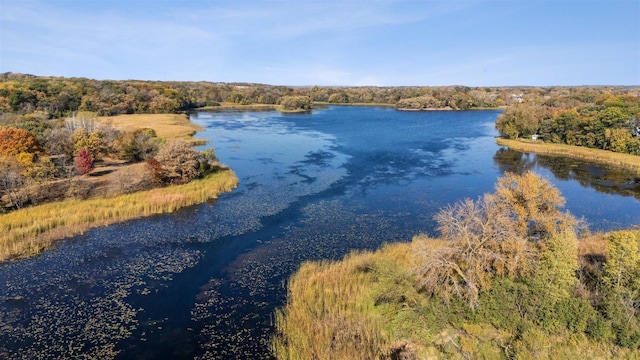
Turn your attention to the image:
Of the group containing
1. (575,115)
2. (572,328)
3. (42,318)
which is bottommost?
(42,318)

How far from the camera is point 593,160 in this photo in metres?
54.4

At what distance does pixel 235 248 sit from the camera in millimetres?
25656

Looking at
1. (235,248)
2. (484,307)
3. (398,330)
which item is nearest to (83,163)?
(235,248)

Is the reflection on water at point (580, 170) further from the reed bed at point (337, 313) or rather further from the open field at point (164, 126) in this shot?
the open field at point (164, 126)

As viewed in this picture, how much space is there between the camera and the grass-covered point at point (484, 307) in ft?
47.9

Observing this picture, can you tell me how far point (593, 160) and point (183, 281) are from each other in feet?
183

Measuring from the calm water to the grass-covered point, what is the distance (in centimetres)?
288

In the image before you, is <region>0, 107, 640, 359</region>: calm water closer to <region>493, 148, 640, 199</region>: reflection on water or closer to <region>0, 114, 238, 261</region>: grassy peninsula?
<region>493, 148, 640, 199</region>: reflection on water

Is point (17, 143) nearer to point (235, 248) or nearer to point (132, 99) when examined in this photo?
point (235, 248)

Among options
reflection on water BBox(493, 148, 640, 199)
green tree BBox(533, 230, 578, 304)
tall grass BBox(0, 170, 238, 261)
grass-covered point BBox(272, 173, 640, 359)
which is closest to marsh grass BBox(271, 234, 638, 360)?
grass-covered point BBox(272, 173, 640, 359)

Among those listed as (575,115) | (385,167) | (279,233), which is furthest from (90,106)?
(575,115)

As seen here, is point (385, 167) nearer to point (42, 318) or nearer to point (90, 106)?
point (42, 318)

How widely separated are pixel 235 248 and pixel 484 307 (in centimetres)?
1547

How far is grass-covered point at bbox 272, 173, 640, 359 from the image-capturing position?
47.9 feet
